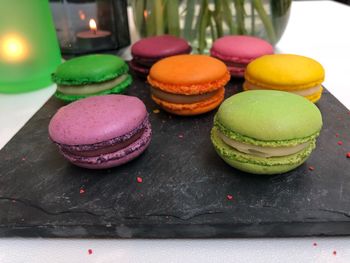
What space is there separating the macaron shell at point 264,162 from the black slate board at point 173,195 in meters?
0.03

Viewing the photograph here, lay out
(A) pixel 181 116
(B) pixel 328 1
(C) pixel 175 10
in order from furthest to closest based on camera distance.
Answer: (B) pixel 328 1 < (C) pixel 175 10 < (A) pixel 181 116

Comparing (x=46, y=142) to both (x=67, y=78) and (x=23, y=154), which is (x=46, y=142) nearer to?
(x=23, y=154)

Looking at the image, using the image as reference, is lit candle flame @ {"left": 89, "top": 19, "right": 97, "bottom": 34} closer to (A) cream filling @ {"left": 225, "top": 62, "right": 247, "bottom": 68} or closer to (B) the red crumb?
(A) cream filling @ {"left": 225, "top": 62, "right": 247, "bottom": 68}

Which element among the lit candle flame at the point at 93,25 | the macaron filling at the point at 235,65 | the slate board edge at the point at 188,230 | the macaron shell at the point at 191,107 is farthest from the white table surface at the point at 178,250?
the lit candle flame at the point at 93,25

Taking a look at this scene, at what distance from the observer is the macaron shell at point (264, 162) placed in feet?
2.48

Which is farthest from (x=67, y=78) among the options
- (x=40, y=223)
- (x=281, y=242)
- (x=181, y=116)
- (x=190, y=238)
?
(x=281, y=242)

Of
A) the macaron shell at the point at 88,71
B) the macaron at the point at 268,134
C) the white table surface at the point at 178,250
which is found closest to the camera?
the white table surface at the point at 178,250

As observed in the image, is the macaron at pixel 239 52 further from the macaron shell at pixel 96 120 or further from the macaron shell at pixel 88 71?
the macaron shell at pixel 96 120

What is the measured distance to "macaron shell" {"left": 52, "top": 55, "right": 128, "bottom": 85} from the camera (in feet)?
3.61

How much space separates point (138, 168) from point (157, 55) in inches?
22.0

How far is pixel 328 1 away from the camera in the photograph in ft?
8.22

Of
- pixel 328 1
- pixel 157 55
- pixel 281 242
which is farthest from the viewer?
pixel 328 1

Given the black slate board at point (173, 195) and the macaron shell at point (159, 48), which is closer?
the black slate board at point (173, 195)

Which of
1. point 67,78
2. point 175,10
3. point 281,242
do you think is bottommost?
point 281,242
